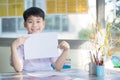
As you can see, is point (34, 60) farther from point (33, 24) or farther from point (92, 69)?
point (92, 69)

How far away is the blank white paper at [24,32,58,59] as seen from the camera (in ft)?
4.79

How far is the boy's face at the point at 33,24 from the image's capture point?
1582 mm

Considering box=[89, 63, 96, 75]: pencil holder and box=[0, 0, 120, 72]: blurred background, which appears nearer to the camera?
box=[89, 63, 96, 75]: pencil holder

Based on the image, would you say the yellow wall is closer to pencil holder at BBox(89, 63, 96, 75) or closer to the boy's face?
the boy's face

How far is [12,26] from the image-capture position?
2.50 m


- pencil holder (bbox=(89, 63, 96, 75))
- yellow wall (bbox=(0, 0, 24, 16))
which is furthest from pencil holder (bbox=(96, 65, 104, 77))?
yellow wall (bbox=(0, 0, 24, 16))

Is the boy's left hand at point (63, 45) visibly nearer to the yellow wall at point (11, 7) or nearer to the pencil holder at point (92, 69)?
the pencil holder at point (92, 69)

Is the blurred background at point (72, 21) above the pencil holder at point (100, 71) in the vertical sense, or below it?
above

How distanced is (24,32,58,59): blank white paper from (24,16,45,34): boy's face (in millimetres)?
117

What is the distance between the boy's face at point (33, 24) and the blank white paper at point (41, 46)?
0.39ft

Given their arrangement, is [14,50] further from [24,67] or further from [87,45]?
[87,45]

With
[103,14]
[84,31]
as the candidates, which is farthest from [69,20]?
[103,14]

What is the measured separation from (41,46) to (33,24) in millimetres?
205

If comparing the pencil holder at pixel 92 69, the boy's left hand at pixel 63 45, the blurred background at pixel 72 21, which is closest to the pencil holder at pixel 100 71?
the pencil holder at pixel 92 69
